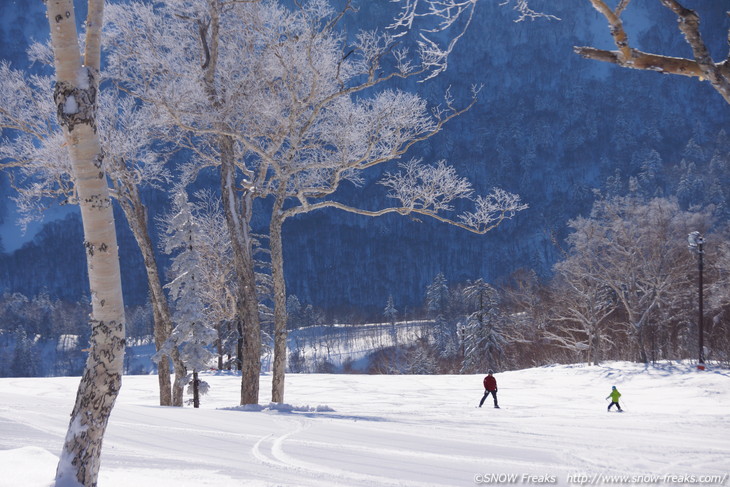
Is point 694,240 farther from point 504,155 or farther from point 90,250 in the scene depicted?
point 504,155

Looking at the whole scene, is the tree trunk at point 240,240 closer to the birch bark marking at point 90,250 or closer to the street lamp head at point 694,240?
the birch bark marking at point 90,250

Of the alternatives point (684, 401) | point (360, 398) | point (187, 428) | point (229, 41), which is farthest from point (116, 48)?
point (684, 401)

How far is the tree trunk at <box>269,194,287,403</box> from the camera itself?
12.8 meters

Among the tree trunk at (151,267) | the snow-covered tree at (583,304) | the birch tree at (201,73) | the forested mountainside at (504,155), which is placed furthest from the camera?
the forested mountainside at (504,155)

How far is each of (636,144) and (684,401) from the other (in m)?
166

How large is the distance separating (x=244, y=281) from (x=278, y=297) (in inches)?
35.5

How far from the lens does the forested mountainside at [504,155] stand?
156m

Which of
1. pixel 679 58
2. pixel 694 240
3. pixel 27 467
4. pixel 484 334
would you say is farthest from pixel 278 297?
pixel 484 334

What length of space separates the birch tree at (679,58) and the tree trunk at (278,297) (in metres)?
9.29

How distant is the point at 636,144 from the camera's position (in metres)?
163

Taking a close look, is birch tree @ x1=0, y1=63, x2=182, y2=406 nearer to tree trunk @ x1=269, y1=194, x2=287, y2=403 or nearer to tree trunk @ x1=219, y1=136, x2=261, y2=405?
tree trunk @ x1=219, y1=136, x2=261, y2=405

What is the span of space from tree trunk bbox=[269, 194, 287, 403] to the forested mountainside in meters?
131

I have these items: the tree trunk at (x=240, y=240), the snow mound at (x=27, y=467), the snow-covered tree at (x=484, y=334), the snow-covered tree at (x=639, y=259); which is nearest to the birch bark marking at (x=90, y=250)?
the snow mound at (x=27, y=467)

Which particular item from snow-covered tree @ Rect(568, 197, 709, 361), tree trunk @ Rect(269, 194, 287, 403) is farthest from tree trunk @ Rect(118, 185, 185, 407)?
snow-covered tree @ Rect(568, 197, 709, 361)
